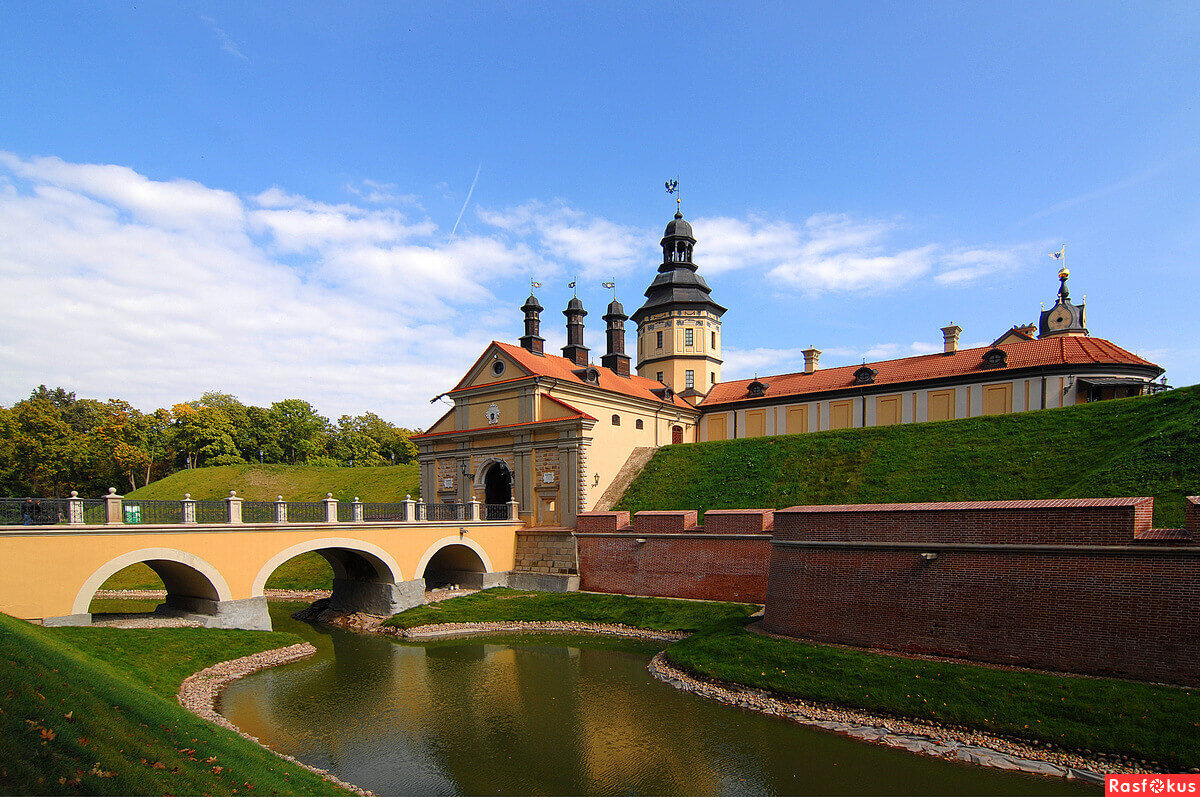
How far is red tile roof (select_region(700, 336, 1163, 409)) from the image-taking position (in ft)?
98.8

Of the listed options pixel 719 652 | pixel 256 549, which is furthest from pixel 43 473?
pixel 719 652

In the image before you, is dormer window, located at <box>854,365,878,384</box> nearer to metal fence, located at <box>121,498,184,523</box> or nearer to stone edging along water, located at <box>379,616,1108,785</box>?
stone edging along water, located at <box>379,616,1108,785</box>

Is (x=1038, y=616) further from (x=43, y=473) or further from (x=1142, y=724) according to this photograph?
(x=43, y=473)

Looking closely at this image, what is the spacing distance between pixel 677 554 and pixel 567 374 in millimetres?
12253

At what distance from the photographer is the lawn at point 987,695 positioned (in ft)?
36.3

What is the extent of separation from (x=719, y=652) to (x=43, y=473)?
6010cm

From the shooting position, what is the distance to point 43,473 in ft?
173

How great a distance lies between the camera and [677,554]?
84.1 feet

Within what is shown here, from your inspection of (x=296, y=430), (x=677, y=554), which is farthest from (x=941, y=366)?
(x=296, y=430)

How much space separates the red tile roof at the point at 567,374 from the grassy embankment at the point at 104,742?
Result: 68.9ft

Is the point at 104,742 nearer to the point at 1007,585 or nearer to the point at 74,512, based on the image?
the point at 74,512

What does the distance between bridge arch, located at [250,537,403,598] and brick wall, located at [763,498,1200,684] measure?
1518 centimetres

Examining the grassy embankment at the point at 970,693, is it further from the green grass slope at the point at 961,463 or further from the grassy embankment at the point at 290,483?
the grassy embankment at the point at 290,483

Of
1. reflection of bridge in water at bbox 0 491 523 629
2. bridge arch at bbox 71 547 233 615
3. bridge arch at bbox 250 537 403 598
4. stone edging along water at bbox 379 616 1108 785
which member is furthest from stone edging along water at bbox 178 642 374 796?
stone edging along water at bbox 379 616 1108 785
